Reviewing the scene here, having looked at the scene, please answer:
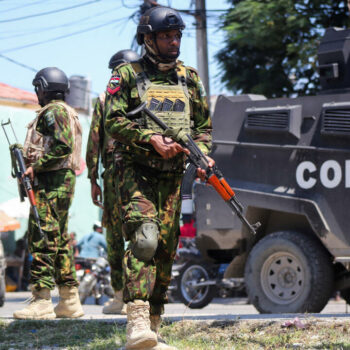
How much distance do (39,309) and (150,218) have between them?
2.49 m

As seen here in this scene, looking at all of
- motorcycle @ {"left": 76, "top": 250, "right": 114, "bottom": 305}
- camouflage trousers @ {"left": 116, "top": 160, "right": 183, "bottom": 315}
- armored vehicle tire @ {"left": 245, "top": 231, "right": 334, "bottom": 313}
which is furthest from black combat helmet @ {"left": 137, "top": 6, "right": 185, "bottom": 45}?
motorcycle @ {"left": 76, "top": 250, "right": 114, "bottom": 305}

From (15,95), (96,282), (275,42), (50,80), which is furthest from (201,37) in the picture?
(50,80)

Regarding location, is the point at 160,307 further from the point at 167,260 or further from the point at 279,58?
the point at 279,58

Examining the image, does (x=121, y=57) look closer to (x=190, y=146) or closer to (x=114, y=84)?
(x=114, y=84)

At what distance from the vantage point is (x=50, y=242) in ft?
24.0

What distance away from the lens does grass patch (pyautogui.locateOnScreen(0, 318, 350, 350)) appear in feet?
A: 18.0

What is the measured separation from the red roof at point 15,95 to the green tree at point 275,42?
7757 millimetres

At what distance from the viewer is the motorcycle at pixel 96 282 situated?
14109 millimetres

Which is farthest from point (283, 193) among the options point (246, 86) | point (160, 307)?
point (246, 86)

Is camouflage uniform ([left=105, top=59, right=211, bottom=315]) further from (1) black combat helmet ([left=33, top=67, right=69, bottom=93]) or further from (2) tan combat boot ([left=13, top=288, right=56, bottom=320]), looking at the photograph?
(1) black combat helmet ([left=33, top=67, right=69, bottom=93])

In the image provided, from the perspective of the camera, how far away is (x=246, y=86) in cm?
1894

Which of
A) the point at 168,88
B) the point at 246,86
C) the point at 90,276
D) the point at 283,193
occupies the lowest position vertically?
the point at 90,276

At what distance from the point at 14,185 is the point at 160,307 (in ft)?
59.4

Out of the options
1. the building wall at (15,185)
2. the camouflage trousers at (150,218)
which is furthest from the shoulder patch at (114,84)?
the building wall at (15,185)
